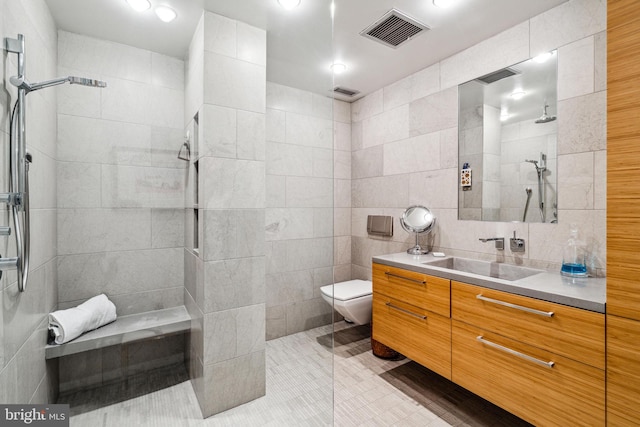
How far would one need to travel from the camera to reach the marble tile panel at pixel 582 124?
1.53 meters

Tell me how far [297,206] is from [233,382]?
1026 mm

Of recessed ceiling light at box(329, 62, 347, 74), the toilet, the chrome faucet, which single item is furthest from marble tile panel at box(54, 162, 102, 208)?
the chrome faucet

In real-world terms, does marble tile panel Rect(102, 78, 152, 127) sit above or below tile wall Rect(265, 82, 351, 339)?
above

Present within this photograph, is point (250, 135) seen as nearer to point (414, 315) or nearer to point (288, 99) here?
point (288, 99)

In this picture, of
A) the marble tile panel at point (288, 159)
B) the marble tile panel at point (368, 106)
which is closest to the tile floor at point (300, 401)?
the marble tile panel at point (288, 159)

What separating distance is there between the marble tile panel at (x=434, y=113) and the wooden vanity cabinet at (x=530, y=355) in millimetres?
1312

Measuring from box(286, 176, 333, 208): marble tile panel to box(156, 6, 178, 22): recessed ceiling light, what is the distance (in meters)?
0.94

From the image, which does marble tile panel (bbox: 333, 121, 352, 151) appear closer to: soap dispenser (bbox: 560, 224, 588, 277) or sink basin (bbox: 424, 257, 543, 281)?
sink basin (bbox: 424, 257, 543, 281)

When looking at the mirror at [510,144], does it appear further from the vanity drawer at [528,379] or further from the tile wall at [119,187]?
the tile wall at [119,187]

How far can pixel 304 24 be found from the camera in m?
1.53

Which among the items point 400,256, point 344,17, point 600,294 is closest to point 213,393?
point 400,256

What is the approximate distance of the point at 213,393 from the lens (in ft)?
5.09

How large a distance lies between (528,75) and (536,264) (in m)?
1.19

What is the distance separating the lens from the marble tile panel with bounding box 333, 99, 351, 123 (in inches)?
115
